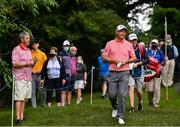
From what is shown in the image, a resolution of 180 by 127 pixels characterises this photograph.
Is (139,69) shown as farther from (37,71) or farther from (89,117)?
(37,71)

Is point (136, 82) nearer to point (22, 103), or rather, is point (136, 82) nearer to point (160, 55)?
point (160, 55)

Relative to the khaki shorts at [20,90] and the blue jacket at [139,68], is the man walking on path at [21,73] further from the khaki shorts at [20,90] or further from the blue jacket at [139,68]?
the blue jacket at [139,68]

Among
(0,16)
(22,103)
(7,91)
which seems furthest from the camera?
(7,91)

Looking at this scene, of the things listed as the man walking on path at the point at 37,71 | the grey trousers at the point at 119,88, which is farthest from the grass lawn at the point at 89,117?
the man walking on path at the point at 37,71

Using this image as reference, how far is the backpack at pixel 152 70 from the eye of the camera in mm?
15406

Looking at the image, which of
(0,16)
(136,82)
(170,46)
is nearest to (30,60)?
(0,16)

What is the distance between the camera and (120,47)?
42.4 ft

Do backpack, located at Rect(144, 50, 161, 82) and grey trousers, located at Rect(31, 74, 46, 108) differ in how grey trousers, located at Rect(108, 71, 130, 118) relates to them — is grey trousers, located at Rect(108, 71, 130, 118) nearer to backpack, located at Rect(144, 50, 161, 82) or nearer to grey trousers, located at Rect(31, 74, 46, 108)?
backpack, located at Rect(144, 50, 161, 82)

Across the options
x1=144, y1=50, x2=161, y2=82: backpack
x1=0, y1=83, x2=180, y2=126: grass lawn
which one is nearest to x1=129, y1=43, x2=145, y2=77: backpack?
x1=0, y1=83, x2=180, y2=126: grass lawn

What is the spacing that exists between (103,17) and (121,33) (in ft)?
32.5

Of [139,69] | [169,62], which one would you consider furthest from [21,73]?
[169,62]

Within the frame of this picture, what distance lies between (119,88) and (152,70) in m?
2.88

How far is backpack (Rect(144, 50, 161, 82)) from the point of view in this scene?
50.5 feet

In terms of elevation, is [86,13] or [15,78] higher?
[86,13]
